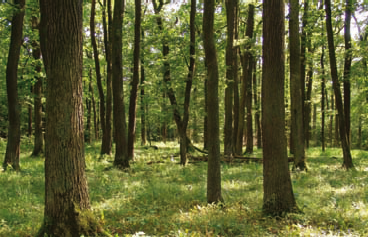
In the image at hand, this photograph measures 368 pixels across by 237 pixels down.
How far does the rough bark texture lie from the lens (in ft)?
37.3

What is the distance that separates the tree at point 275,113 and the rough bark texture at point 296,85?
608 centimetres

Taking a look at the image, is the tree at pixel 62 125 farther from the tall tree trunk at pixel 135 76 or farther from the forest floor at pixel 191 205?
the tall tree trunk at pixel 135 76

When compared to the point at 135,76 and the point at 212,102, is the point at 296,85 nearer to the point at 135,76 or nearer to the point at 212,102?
the point at 212,102

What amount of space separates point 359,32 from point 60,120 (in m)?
25.4

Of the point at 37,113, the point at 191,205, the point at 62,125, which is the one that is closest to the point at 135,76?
the point at 37,113

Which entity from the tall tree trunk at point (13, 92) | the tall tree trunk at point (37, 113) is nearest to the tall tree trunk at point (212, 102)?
the tall tree trunk at point (13, 92)

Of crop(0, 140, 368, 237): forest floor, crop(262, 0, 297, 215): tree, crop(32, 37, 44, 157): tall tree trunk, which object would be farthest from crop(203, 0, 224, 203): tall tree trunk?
crop(32, 37, 44, 157): tall tree trunk

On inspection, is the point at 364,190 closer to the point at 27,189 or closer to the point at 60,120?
the point at 60,120

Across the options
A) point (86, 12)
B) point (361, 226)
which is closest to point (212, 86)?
point (361, 226)

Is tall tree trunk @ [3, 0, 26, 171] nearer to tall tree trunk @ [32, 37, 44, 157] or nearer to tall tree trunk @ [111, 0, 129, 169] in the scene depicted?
tall tree trunk @ [111, 0, 129, 169]

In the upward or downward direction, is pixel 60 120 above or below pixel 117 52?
below

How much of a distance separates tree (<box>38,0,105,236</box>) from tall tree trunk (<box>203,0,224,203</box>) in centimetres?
326

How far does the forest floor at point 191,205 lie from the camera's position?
5.25 m

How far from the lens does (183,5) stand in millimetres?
17312
